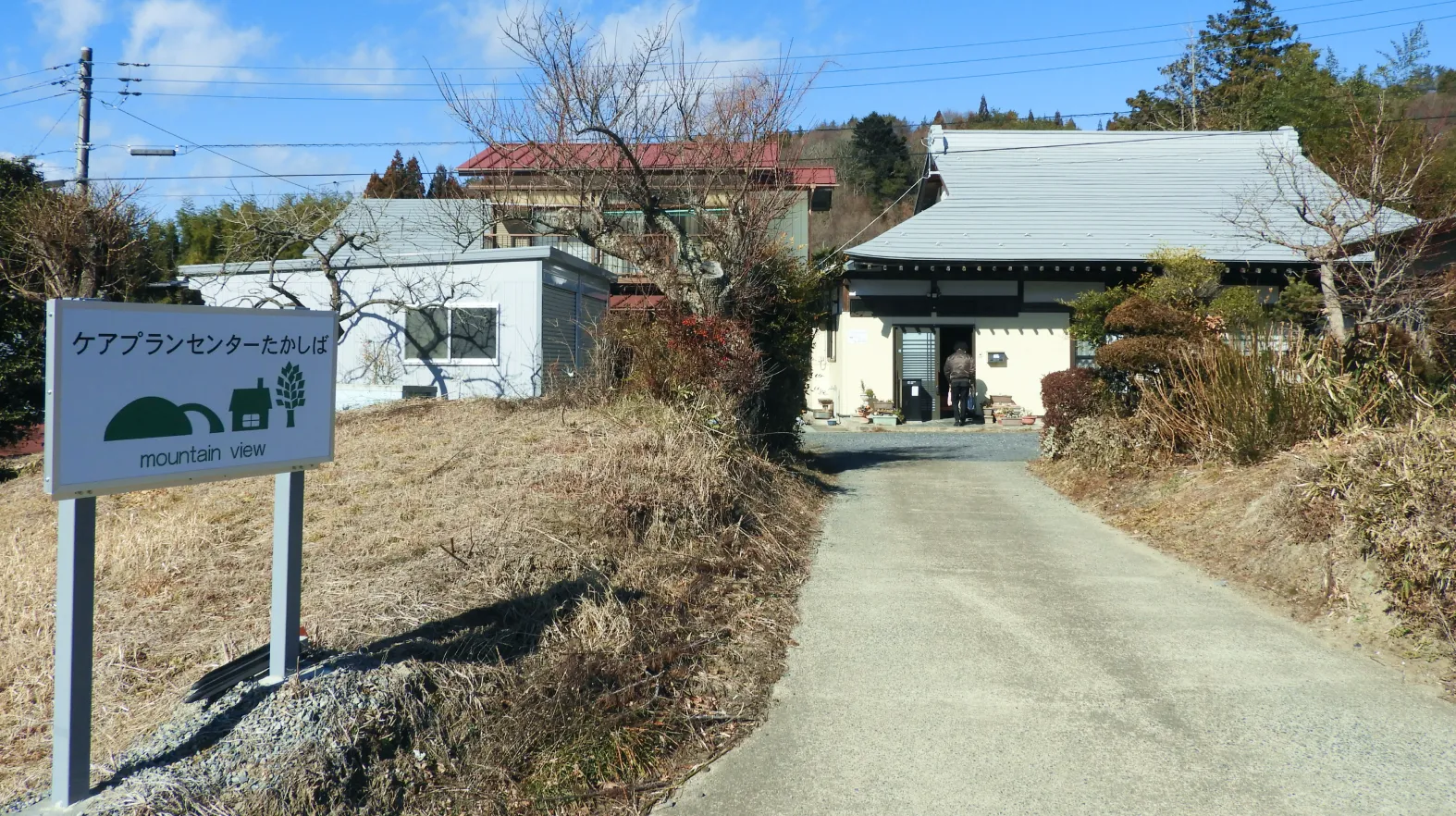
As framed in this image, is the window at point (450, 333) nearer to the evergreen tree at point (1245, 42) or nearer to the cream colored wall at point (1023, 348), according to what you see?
the cream colored wall at point (1023, 348)

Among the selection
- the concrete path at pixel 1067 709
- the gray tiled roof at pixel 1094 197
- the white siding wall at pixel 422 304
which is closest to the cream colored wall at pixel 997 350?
the gray tiled roof at pixel 1094 197

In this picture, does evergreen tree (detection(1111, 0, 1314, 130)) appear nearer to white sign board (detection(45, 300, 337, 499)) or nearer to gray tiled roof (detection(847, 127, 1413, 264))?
gray tiled roof (detection(847, 127, 1413, 264))

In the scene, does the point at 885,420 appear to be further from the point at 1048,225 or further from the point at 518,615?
the point at 518,615

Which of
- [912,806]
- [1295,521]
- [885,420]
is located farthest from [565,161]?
[885,420]

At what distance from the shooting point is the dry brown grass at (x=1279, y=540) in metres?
5.93

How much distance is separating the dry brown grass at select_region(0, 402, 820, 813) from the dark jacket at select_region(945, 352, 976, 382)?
1076cm

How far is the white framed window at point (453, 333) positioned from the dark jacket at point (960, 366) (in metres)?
8.84

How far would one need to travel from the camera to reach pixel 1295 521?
7211mm

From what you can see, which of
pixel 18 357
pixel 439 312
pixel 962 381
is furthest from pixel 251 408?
pixel 962 381

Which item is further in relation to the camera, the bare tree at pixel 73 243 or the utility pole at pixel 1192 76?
the utility pole at pixel 1192 76

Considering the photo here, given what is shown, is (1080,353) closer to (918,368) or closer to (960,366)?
(960,366)

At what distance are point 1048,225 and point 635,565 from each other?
57.3 ft

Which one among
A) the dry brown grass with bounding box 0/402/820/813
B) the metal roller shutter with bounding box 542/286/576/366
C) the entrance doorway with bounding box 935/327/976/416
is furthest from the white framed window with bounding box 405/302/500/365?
the entrance doorway with bounding box 935/327/976/416

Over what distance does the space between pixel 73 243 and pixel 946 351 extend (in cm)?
1606
